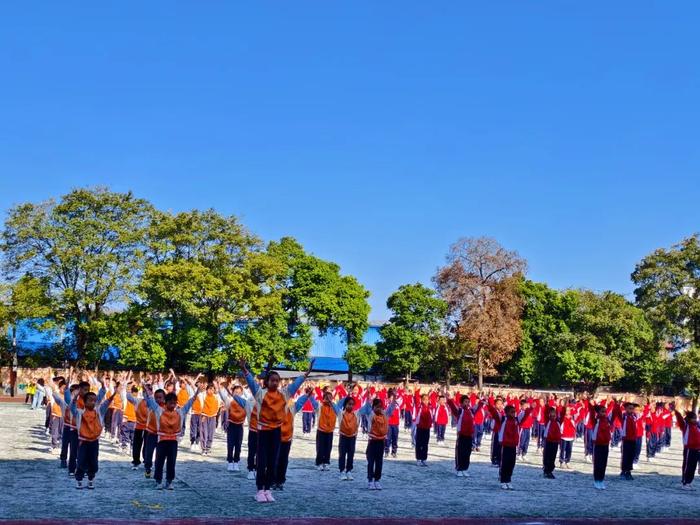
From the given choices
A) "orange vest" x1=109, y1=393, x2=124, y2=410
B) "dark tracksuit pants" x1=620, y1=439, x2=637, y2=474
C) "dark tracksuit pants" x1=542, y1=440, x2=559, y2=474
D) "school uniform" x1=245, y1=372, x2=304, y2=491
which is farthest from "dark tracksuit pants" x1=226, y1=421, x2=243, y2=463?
"dark tracksuit pants" x1=620, y1=439, x2=637, y2=474

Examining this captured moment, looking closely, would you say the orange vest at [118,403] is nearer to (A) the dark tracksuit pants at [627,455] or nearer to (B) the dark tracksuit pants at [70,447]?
(B) the dark tracksuit pants at [70,447]

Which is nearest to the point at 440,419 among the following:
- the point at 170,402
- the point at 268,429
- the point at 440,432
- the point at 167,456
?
the point at 440,432

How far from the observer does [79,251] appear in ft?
166

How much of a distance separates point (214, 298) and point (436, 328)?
747 inches

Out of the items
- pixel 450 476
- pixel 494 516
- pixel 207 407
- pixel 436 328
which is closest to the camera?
pixel 494 516

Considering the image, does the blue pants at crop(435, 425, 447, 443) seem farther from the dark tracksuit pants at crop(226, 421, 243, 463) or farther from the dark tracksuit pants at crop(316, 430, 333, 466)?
the dark tracksuit pants at crop(226, 421, 243, 463)

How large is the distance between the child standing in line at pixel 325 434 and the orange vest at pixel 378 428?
1881mm

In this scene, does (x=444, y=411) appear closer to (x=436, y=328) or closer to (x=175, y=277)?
(x=175, y=277)

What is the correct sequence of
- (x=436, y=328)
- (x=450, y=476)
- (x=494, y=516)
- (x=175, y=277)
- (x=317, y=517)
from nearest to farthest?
(x=317, y=517)
(x=494, y=516)
(x=450, y=476)
(x=175, y=277)
(x=436, y=328)

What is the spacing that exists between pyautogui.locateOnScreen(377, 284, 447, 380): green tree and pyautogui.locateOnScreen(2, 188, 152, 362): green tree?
68.2 feet

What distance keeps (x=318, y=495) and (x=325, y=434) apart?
374cm

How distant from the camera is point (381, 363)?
64.2 metres

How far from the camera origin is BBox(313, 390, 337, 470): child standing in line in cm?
1808

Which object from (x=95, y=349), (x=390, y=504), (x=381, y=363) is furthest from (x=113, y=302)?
(x=390, y=504)
